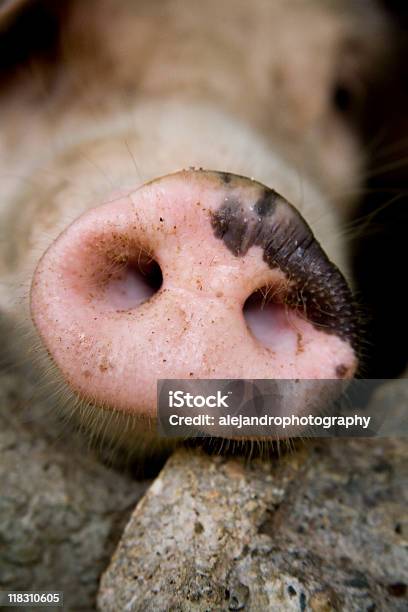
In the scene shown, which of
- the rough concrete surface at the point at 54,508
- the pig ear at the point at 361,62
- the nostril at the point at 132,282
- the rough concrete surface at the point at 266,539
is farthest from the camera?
the pig ear at the point at 361,62

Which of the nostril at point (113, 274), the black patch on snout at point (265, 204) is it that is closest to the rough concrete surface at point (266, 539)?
the nostril at point (113, 274)

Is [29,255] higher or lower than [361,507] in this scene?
higher

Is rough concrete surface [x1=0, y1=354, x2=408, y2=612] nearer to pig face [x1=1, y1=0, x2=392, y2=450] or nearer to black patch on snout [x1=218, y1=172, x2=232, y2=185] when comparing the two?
pig face [x1=1, y1=0, x2=392, y2=450]

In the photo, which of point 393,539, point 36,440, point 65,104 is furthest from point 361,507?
point 65,104

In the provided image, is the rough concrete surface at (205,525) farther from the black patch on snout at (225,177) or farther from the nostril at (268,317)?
the black patch on snout at (225,177)

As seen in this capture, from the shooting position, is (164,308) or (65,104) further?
(65,104)

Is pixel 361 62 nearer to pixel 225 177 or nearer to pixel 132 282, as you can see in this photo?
pixel 225 177

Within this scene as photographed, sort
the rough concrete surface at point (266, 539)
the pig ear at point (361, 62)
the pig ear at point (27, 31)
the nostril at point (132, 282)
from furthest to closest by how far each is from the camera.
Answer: the pig ear at point (361, 62), the pig ear at point (27, 31), the nostril at point (132, 282), the rough concrete surface at point (266, 539)

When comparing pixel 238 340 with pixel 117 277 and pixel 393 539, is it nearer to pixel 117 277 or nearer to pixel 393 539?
pixel 117 277
